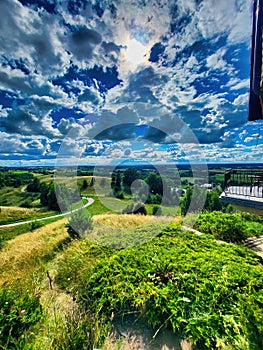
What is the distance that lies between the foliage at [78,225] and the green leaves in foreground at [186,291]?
2.71 metres

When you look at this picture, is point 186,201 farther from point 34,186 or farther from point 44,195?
point 34,186

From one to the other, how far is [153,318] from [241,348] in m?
1.17

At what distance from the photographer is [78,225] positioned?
269 inches

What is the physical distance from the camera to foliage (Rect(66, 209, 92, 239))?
668 centimetres

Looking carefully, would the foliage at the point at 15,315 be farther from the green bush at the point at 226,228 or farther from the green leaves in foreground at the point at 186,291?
the green bush at the point at 226,228

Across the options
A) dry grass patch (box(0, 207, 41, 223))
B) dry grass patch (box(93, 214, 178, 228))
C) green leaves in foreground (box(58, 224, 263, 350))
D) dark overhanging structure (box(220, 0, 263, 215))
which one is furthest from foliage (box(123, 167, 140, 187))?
dry grass patch (box(0, 207, 41, 223))

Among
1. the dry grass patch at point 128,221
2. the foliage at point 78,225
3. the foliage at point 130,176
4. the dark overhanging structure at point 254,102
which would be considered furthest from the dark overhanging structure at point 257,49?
the foliage at point 130,176

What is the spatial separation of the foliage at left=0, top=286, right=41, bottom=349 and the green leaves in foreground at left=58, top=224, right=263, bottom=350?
87 centimetres

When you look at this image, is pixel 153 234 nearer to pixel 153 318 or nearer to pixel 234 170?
pixel 153 318

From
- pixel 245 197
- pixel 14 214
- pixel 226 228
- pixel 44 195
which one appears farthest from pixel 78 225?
pixel 44 195

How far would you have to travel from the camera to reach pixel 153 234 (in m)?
5.53

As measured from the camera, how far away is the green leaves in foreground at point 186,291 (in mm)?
2195

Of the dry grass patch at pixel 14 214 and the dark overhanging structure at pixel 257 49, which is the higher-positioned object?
the dark overhanging structure at pixel 257 49

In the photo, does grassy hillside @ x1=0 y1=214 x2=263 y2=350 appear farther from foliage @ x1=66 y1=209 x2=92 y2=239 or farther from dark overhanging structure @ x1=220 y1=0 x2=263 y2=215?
foliage @ x1=66 y1=209 x2=92 y2=239
